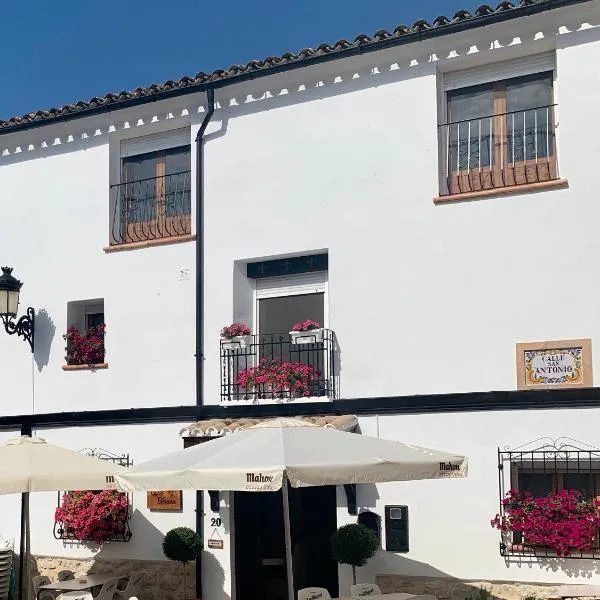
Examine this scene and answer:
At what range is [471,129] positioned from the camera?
13.0 metres

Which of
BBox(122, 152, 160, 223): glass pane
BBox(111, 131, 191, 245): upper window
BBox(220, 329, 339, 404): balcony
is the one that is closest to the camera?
BBox(220, 329, 339, 404): balcony

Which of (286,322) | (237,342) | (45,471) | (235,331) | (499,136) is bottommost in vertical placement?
(45,471)

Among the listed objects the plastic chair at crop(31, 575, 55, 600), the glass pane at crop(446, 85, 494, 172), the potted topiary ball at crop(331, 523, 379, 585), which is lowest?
the plastic chair at crop(31, 575, 55, 600)

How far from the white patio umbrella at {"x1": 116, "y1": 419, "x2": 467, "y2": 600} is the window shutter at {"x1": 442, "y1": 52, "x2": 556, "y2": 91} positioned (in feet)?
19.1

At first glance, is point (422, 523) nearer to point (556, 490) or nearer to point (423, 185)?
point (556, 490)

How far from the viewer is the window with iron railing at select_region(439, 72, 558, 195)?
41.1 ft

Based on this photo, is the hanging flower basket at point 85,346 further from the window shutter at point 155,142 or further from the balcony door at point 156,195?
A: the window shutter at point 155,142

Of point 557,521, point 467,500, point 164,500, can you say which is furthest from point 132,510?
point 557,521

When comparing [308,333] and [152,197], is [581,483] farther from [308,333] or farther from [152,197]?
[152,197]

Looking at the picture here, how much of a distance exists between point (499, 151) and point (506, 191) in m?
0.85

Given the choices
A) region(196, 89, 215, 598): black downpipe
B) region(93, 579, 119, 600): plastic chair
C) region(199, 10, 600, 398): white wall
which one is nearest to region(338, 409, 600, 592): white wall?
region(199, 10, 600, 398): white wall

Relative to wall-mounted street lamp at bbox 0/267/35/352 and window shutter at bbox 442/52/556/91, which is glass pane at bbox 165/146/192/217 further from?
window shutter at bbox 442/52/556/91

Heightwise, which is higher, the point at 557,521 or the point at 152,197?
the point at 152,197

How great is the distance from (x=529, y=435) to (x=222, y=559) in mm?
4853
